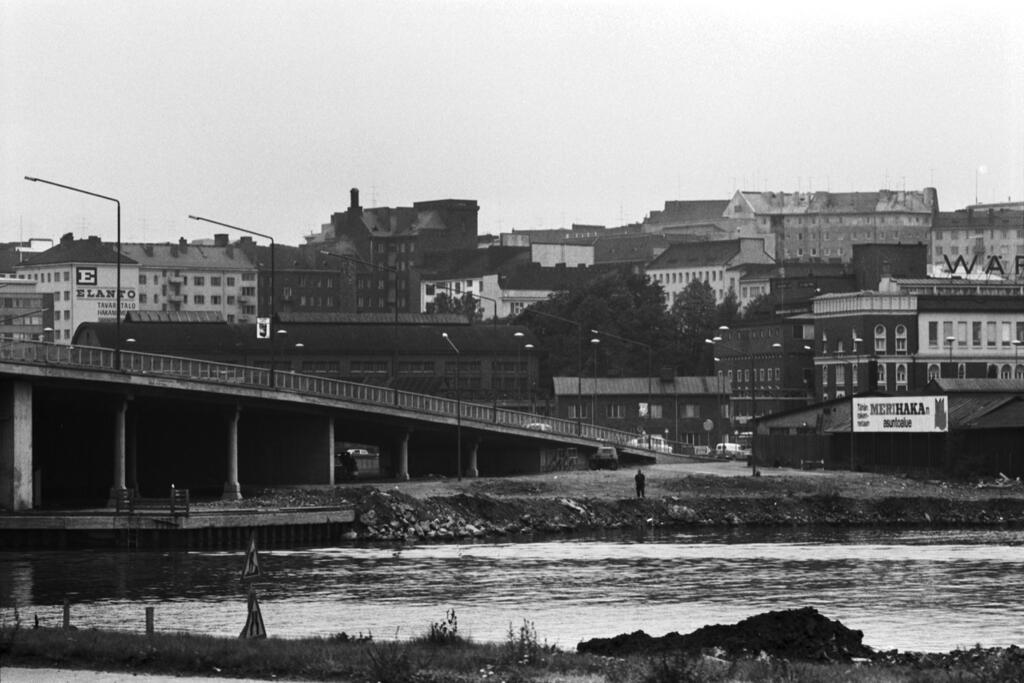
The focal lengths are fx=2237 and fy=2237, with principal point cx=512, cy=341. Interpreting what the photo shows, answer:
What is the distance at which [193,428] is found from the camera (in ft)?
381

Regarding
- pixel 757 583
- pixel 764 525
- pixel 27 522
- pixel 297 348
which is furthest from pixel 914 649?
pixel 297 348

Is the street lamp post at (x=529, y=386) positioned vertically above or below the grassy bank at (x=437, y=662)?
above

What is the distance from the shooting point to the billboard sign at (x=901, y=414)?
11994cm

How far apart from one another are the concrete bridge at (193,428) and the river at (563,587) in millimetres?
11807

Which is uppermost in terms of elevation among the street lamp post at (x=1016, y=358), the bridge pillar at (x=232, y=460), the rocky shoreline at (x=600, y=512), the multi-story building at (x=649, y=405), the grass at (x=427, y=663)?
the street lamp post at (x=1016, y=358)

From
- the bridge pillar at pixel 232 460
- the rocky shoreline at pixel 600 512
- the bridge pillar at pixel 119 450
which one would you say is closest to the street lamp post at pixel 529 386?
the bridge pillar at pixel 232 460

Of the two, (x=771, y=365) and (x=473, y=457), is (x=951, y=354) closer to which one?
(x=771, y=365)

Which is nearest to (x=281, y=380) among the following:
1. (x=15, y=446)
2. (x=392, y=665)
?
(x=15, y=446)

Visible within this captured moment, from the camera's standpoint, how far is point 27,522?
87.1 meters

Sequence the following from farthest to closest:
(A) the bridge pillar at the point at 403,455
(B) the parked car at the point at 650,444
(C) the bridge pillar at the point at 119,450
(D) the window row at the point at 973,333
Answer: (D) the window row at the point at 973,333 < (B) the parked car at the point at 650,444 < (A) the bridge pillar at the point at 403,455 < (C) the bridge pillar at the point at 119,450

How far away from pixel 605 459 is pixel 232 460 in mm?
27246

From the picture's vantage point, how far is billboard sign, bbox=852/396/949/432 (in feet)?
393

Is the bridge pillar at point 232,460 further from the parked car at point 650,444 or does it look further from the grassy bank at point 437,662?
the grassy bank at point 437,662

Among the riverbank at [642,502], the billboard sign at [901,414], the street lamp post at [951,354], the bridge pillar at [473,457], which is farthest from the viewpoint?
the street lamp post at [951,354]
